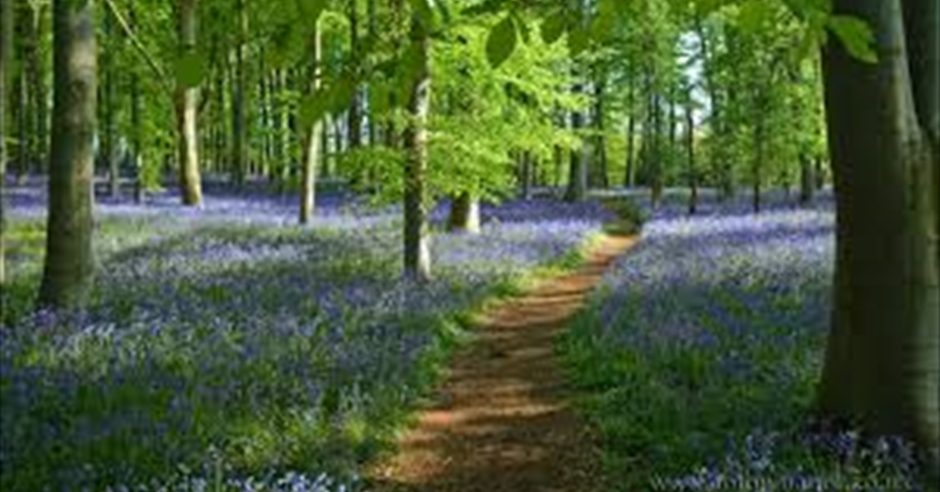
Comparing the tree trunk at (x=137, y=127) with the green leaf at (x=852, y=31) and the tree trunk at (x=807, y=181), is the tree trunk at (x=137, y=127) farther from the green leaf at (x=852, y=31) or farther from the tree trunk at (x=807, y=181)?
the green leaf at (x=852, y=31)

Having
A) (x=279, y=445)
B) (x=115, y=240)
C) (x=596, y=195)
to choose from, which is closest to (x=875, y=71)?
(x=279, y=445)

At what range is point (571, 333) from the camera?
47.2 feet

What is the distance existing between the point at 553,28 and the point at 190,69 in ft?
2.62

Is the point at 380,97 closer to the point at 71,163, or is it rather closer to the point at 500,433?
the point at 500,433

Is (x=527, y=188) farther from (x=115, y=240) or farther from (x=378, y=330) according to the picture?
(x=378, y=330)

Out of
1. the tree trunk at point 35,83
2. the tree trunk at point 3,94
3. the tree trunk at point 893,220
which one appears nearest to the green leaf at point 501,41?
the tree trunk at point 893,220

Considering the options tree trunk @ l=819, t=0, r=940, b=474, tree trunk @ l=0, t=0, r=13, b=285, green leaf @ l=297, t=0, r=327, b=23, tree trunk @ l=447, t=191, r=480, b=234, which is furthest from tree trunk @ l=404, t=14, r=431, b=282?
green leaf @ l=297, t=0, r=327, b=23

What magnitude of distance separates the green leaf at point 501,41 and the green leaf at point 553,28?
15 cm

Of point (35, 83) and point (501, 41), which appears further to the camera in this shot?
point (35, 83)

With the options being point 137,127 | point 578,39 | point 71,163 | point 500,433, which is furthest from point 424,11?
point 137,127

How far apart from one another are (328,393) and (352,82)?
305 inches

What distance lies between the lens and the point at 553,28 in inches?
116

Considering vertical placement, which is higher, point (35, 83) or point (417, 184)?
point (35, 83)

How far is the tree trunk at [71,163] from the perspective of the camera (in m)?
13.1
